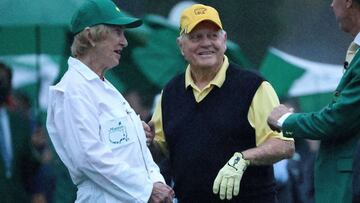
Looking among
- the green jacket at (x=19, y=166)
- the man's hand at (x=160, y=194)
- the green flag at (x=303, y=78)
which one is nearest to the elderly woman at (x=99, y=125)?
the man's hand at (x=160, y=194)

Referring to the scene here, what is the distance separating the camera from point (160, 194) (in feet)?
16.1

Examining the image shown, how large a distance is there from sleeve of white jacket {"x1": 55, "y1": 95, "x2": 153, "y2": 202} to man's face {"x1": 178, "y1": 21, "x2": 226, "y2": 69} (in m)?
0.90

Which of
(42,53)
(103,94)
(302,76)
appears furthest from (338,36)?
(103,94)

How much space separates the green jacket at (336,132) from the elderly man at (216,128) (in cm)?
58

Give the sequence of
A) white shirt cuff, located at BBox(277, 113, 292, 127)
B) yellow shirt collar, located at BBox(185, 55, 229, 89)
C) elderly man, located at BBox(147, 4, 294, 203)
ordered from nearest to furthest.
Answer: white shirt cuff, located at BBox(277, 113, 292, 127)
elderly man, located at BBox(147, 4, 294, 203)
yellow shirt collar, located at BBox(185, 55, 229, 89)

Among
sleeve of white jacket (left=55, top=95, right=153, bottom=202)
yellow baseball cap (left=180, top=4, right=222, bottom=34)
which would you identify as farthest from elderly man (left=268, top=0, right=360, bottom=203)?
yellow baseball cap (left=180, top=4, right=222, bottom=34)

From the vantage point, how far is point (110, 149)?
4820 millimetres

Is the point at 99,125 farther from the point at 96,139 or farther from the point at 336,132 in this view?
the point at 336,132

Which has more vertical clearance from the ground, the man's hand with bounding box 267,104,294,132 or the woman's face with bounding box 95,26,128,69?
the woman's face with bounding box 95,26,128,69

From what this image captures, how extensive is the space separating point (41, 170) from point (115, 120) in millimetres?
4002

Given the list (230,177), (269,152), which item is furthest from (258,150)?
(230,177)

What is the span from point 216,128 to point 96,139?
85 cm

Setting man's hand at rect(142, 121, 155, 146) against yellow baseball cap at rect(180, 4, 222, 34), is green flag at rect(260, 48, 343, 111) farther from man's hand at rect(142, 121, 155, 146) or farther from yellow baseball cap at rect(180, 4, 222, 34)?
man's hand at rect(142, 121, 155, 146)

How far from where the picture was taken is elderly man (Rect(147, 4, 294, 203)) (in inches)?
210
